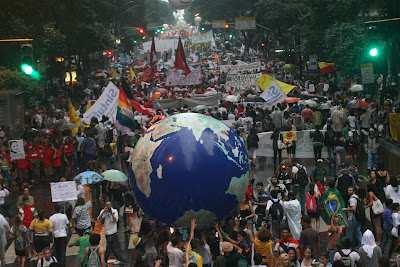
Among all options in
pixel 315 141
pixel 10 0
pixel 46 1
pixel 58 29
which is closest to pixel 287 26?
pixel 58 29

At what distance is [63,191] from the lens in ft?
51.2

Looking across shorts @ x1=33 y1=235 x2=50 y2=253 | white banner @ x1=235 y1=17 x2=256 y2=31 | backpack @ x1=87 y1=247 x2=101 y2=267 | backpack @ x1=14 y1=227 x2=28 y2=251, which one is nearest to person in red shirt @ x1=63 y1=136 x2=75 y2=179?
backpack @ x1=14 y1=227 x2=28 y2=251

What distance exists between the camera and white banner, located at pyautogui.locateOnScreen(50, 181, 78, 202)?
1549cm

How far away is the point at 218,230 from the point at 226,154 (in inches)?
76.6

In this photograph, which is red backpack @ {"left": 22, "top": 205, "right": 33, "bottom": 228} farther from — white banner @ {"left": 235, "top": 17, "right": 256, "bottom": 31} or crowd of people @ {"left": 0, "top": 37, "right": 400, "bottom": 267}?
white banner @ {"left": 235, "top": 17, "right": 256, "bottom": 31}

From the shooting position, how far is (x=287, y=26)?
63594 millimetres

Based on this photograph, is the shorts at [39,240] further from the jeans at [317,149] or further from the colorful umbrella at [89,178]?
the jeans at [317,149]

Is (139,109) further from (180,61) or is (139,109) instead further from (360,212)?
(360,212)

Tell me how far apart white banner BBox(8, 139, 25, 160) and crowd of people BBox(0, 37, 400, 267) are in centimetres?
32

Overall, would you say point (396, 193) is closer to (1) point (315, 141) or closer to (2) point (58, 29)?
(1) point (315, 141)

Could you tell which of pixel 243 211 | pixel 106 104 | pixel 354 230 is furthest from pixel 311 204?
pixel 106 104

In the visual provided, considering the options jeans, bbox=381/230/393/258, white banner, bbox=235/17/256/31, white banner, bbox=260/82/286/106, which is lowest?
jeans, bbox=381/230/393/258

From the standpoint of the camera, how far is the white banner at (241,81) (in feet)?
145

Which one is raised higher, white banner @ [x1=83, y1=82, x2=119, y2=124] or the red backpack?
white banner @ [x1=83, y1=82, x2=119, y2=124]
